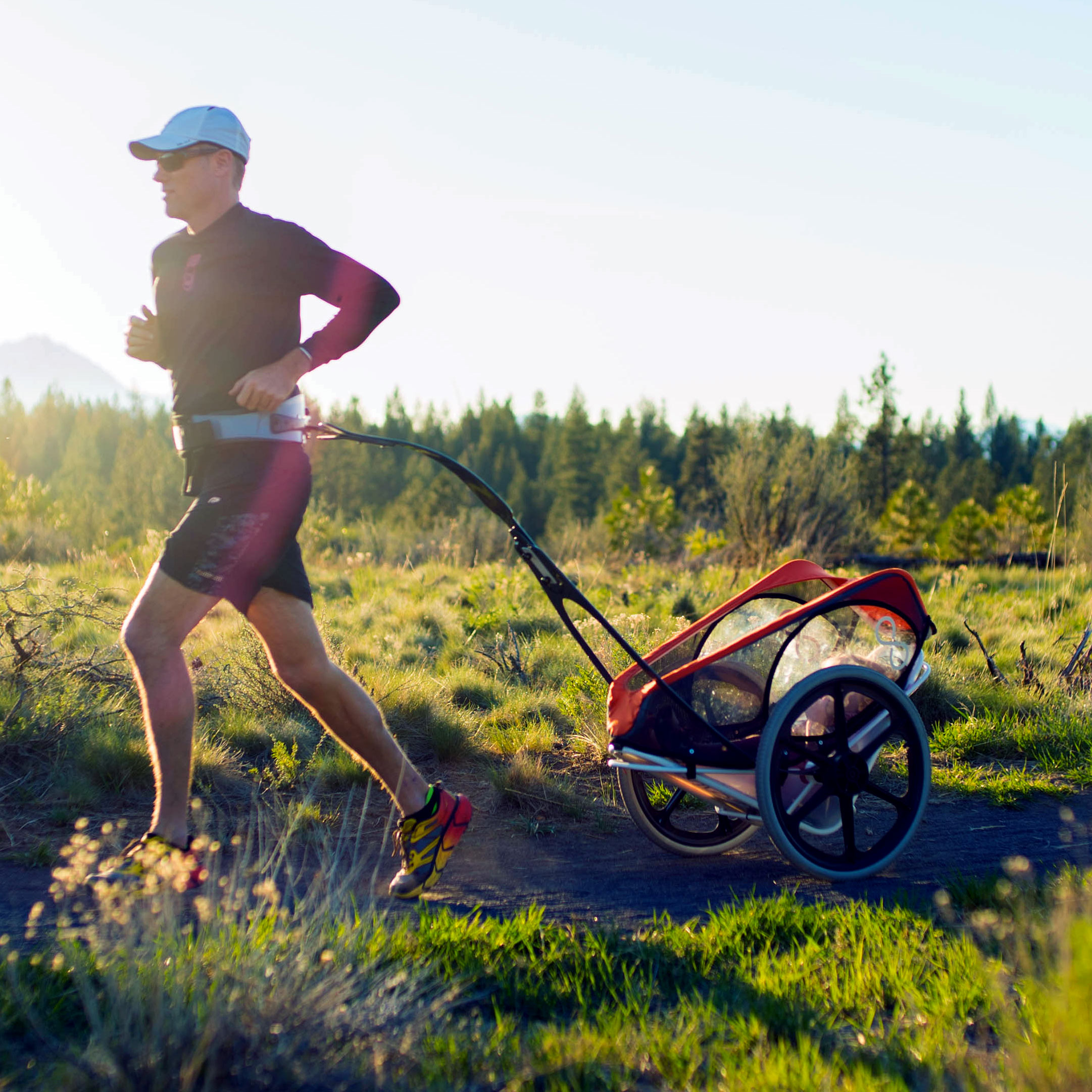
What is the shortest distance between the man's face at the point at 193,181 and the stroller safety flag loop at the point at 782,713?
84 centimetres

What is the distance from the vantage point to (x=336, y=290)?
312 centimetres

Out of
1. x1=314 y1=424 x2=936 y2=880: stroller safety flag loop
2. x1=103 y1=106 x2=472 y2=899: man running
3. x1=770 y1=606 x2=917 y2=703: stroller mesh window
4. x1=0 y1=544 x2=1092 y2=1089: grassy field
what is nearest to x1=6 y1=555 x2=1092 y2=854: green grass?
x1=0 y1=544 x2=1092 y2=1089: grassy field

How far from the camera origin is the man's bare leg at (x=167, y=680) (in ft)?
9.29

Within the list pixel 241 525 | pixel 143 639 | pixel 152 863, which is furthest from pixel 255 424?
pixel 152 863

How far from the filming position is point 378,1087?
1798 millimetres

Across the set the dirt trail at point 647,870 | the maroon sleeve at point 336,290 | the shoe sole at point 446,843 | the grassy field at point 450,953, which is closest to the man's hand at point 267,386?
the maroon sleeve at point 336,290

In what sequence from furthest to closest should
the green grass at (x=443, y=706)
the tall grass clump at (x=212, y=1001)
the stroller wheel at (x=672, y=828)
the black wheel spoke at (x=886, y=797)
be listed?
1. the green grass at (x=443, y=706)
2. the stroller wheel at (x=672, y=828)
3. the black wheel spoke at (x=886, y=797)
4. the tall grass clump at (x=212, y=1001)

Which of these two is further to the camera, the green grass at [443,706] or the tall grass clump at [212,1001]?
the green grass at [443,706]

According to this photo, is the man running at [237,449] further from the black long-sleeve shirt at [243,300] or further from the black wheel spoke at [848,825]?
the black wheel spoke at [848,825]

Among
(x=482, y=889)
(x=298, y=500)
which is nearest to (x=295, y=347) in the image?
(x=298, y=500)

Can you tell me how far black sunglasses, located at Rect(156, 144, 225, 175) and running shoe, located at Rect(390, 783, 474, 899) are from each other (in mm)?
2248

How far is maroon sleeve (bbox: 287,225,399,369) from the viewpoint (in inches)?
122

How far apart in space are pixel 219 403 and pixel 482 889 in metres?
1.87

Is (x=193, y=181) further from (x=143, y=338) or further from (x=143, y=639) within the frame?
(x=143, y=639)
